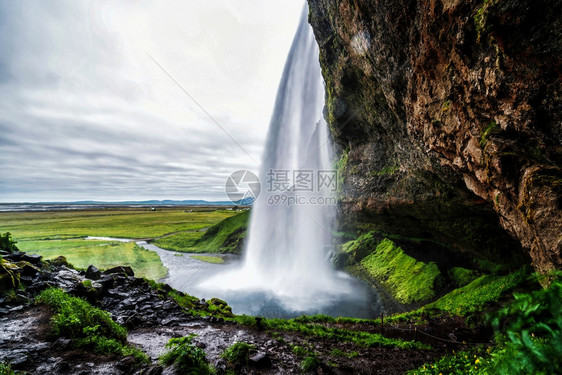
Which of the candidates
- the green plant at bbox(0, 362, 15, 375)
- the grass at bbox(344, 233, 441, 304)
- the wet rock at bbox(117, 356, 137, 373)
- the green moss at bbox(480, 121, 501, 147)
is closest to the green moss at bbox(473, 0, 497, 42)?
the green moss at bbox(480, 121, 501, 147)

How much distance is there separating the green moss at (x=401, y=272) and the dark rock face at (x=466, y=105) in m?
3.28

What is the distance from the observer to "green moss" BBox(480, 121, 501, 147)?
24.5 feet

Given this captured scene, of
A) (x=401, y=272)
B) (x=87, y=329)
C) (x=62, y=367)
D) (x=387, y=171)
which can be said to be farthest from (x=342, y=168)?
(x=62, y=367)

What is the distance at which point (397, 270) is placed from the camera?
20.6 metres

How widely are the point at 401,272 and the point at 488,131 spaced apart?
15.6m

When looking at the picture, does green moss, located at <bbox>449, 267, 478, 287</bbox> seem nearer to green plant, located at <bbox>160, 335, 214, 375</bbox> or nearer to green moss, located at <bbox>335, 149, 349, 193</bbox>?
green moss, located at <bbox>335, 149, 349, 193</bbox>

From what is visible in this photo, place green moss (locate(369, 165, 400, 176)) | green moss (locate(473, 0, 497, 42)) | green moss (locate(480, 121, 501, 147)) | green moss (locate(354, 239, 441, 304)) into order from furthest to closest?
1. green moss (locate(369, 165, 400, 176))
2. green moss (locate(354, 239, 441, 304))
3. green moss (locate(480, 121, 501, 147))
4. green moss (locate(473, 0, 497, 42))

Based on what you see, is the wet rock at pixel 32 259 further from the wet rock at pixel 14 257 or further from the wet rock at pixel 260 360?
the wet rock at pixel 260 360

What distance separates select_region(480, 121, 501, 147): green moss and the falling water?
759 inches

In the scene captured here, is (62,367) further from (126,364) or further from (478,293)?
(478,293)

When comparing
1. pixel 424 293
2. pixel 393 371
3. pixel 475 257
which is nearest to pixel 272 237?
pixel 424 293

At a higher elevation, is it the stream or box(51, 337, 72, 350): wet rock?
box(51, 337, 72, 350): wet rock

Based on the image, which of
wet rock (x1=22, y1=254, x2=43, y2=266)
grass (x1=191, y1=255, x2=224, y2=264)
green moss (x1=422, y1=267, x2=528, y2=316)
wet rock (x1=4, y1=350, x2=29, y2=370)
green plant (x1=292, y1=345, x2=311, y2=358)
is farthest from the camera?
grass (x1=191, y1=255, x2=224, y2=264)

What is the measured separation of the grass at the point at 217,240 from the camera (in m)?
39.5
